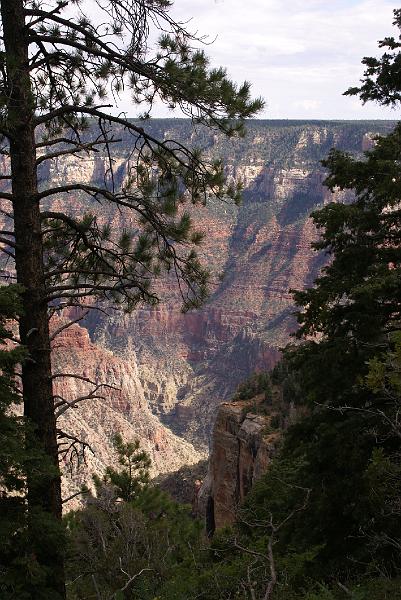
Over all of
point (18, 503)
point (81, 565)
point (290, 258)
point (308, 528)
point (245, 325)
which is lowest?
point (245, 325)

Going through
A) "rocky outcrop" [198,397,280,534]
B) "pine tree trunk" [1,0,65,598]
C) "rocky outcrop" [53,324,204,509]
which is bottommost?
"rocky outcrop" [53,324,204,509]

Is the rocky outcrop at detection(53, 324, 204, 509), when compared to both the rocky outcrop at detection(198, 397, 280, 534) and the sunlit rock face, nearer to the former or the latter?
the sunlit rock face

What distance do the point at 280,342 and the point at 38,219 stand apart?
304 feet

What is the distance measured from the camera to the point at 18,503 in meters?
6.22

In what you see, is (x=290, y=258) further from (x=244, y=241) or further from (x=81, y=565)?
(x=81, y=565)

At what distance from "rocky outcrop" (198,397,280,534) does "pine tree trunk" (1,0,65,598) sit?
18.8m

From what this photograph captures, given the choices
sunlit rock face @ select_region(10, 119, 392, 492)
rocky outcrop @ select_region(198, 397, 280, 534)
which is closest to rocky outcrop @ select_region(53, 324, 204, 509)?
sunlit rock face @ select_region(10, 119, 392, 492)

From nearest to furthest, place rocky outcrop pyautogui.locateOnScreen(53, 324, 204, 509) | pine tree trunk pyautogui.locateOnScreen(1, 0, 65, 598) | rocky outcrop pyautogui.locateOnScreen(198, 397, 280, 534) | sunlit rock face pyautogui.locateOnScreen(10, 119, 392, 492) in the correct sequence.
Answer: pine tree trunk pyautogui.locateOnScreen(1, 0, 65, 598) < rocky outcrop pyautogui.locateOnScreen(198, 397, 280, 534) < rocky outcrop pyautogui.locateOnScreen(53, 324, 204, 509) < sunlit rock face pyautogui.locateOnScreen(10, 119, 392, 492)

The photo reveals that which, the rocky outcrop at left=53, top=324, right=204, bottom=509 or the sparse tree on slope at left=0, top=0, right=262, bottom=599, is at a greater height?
the sparse tree on slope at left=0, top=0, right=262, bottom=599

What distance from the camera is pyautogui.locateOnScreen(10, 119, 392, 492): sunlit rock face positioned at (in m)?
114

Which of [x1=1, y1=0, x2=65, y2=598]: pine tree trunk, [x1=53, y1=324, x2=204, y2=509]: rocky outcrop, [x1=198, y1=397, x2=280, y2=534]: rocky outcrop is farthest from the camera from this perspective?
[x1=53, y1=324, x2=204, y2=509]: rocky outcrop

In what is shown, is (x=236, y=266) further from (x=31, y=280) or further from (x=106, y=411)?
(x=31, y=280)

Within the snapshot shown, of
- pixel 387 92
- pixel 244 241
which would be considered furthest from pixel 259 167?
pixel 387 92

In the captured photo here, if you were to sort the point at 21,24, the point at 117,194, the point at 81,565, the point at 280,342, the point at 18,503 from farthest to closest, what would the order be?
the point at 280,342 < the point at 81,565 < the point at 117,194 < the point at 21,24 < the point at 18,503
